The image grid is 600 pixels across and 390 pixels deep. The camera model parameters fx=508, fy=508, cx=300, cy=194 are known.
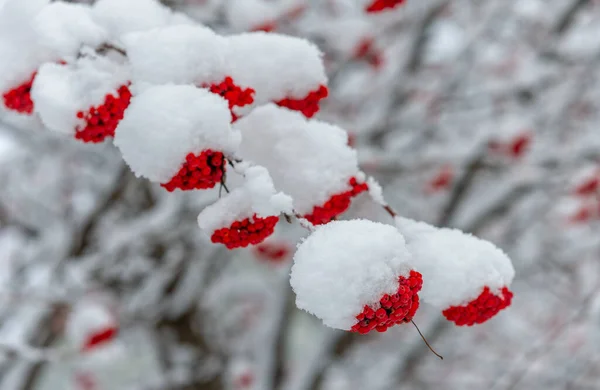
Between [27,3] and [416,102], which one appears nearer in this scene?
[27,3]

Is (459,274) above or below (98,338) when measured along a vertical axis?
above

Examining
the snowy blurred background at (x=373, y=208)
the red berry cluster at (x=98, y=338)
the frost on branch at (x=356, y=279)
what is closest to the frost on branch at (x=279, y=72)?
the frost on branch at (x=356, y=279)

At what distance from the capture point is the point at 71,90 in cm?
99

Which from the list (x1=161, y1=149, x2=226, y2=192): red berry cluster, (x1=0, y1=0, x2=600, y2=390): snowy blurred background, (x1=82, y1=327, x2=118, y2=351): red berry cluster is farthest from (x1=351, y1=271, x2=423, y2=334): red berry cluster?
(x1=82, y1=327, x2=118, y2=351): red berry cluster

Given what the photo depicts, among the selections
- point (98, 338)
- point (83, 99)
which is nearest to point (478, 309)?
point (83, 99)

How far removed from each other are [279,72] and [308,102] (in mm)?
94

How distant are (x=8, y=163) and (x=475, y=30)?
5223 millimetres

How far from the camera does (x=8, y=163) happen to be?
591cm

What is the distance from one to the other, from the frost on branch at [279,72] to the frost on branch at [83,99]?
25 cm

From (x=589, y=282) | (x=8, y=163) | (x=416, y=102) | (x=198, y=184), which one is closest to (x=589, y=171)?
(x=416, y=102)

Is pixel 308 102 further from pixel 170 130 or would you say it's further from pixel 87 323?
pixel 87 323

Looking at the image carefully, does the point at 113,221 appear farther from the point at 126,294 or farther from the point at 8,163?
the point at 8,163

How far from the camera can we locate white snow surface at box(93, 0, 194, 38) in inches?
44.3

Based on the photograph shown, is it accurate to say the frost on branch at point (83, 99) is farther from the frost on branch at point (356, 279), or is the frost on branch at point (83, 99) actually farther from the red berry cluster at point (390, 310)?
the red berry cluster at point (390, 310)
